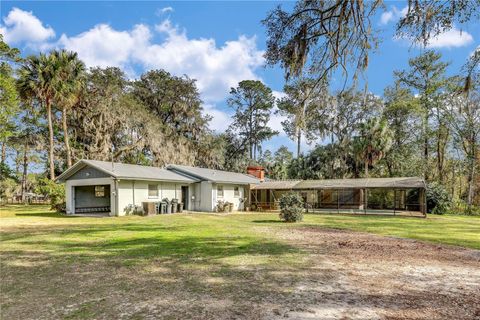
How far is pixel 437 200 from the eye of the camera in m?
24.7

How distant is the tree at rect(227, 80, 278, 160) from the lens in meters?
43.2

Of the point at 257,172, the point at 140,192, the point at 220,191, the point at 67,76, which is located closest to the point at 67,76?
the point at 67,76

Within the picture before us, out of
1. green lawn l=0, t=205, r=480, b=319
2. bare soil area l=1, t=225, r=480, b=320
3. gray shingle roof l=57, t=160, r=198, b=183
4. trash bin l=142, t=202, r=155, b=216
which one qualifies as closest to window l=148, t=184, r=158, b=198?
gray shingle roof l=57, t=160, r=198, b=183

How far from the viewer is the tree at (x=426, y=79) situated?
32562 millimetres

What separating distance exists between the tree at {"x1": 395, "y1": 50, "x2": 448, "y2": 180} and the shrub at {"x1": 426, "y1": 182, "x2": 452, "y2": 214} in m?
9.47

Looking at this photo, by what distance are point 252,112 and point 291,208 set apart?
2907cm

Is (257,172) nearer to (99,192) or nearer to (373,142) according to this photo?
(373,142)

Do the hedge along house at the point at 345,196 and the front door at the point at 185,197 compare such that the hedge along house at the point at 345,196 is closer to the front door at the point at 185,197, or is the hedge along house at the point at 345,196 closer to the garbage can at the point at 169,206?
the front door at the point at 185,197

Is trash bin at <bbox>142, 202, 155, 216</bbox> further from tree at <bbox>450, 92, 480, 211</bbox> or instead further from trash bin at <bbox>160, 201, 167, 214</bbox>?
tree at <bbox>450, 92, 480, 211</bbox>

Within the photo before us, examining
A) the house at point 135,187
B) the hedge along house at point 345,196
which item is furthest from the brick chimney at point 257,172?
the house at point 135,187

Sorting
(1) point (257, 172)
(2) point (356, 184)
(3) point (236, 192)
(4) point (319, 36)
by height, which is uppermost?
Answer: (4) point (319, 36)

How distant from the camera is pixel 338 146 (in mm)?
36094

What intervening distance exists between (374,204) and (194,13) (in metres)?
26.5

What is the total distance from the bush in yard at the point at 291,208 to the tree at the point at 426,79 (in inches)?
904
